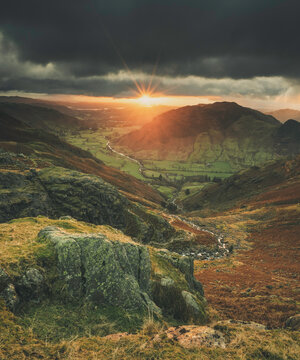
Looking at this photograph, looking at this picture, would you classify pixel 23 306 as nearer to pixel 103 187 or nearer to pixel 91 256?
pixel 91 256

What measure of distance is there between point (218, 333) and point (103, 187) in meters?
36.4

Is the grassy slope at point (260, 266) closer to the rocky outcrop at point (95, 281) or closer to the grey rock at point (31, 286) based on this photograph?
the rocky outcrop at point (95, 281)

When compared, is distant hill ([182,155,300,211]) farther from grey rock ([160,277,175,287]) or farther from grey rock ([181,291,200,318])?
grey rock ([160,277,175,287])

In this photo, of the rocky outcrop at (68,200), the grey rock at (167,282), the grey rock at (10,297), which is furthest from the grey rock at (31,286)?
the rocky outcrop at (68,200)

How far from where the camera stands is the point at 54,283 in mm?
→ 10539

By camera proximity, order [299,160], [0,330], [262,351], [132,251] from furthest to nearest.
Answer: [299,160], [132,251], [262,351], [0,330]

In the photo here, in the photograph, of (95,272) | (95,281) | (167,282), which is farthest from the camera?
(167,282)

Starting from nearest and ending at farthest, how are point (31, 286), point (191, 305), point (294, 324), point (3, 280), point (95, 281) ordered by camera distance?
point (3, 280), point (31, 286), point (95, 281), point (191, 305), point (294, 324)

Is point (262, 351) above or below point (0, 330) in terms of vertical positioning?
below

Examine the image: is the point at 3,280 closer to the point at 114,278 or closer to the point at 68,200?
the point at 114,278

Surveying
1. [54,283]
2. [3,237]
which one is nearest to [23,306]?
[54,283]

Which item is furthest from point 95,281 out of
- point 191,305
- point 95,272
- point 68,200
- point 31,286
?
point 68,200

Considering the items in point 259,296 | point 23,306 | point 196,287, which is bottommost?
point 259,296

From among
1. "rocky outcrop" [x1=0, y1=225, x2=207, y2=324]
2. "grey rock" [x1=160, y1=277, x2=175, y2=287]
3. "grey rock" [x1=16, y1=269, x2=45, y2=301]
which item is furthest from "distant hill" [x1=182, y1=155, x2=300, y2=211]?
"grey rock" [x1=16, y1=269, x2=45, y2=301]
